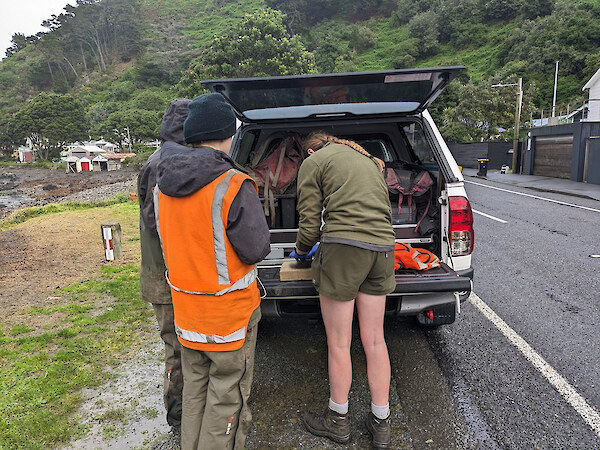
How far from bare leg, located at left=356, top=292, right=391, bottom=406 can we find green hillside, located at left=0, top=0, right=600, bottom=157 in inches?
1107

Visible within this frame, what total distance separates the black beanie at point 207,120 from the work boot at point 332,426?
66.6 inches

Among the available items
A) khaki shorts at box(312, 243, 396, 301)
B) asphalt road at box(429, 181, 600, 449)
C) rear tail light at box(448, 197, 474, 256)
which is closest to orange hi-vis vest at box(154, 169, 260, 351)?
khaki shorts at box(312, 243, 396, 301)

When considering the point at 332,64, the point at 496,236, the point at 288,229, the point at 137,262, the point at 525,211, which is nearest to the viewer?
the point at 288,229

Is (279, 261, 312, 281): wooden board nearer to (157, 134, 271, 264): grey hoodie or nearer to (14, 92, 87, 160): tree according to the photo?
(157, 134, 271, 264): grey hoodie

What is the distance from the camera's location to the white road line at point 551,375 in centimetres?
267

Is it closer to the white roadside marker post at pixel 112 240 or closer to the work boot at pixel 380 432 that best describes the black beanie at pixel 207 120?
the work boot at pixel 380 432

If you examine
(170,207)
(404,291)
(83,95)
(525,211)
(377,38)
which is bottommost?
(525,211)

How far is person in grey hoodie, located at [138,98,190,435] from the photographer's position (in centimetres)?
246

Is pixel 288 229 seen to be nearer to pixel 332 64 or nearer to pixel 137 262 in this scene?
pixel 137 262

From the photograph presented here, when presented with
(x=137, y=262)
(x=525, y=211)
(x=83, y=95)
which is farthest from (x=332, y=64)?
(x=137, y=262)

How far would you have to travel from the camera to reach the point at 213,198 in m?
1.84

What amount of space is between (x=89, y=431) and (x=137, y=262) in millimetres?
4386

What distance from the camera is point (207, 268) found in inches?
74.9

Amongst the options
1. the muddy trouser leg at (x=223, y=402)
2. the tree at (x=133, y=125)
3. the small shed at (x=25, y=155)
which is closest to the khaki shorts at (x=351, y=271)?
the muddy trouser leg at (x=223, y=402)
